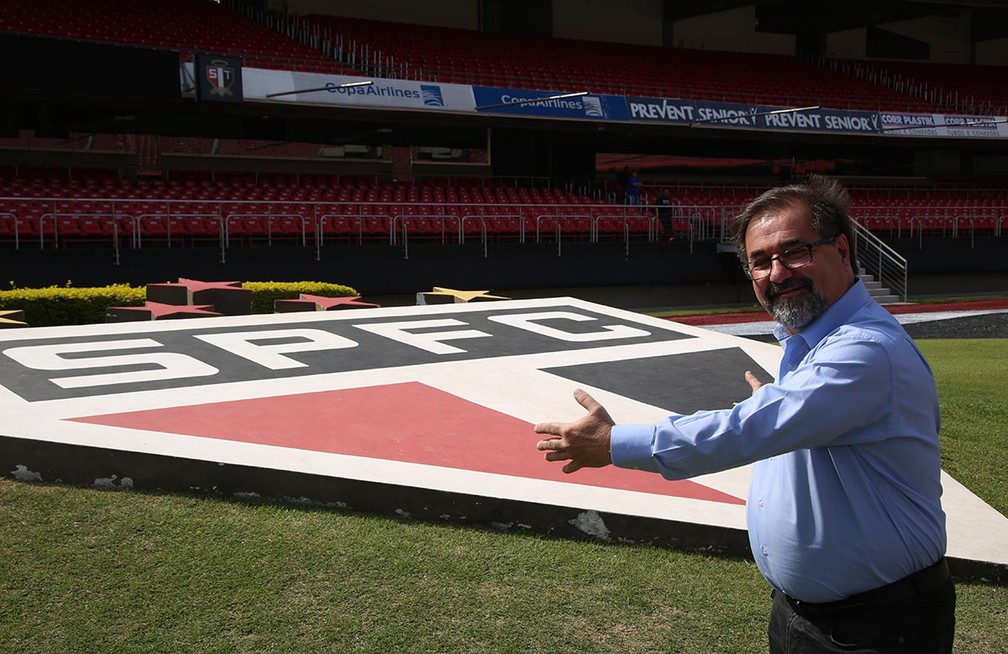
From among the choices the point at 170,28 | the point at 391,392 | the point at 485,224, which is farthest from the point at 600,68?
the point at 391,392

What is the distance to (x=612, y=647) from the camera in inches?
145

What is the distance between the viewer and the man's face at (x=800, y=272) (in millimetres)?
2326

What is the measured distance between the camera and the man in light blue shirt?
2139 mm

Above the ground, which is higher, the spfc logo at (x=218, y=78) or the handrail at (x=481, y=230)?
the spfc logo at (x=218, y=78)

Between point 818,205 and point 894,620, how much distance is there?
101cm

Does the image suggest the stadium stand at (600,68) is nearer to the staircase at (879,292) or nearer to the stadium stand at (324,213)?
the stadium stand at (324,213)

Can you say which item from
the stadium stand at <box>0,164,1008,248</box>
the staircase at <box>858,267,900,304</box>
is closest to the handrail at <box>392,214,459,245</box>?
the stadium stand at <box>0,164,1008,248</box>

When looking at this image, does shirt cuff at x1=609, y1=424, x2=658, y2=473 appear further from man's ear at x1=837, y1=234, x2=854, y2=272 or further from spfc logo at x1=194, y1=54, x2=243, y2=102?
spfc logo at x1=194, y1=54, x2=243, y2=102

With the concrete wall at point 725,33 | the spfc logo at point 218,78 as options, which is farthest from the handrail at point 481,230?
the concrete wall at point 725,33

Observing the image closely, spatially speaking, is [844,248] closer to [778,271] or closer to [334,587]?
[778,271]

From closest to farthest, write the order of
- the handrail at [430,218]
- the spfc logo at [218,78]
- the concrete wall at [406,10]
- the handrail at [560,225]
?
the spfc logo at [218,78], the handrail at [430,218], the handrail at [560,225], the concrete wall at [406,10]

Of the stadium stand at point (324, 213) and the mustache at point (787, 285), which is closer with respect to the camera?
the mustache at point (787, 285)

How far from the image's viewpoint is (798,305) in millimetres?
2355

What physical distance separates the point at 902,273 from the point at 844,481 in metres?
27.1
